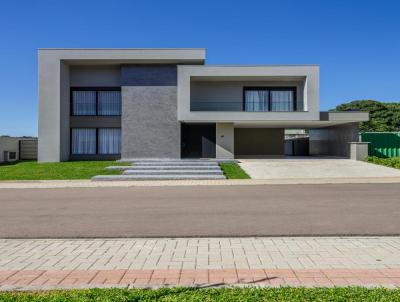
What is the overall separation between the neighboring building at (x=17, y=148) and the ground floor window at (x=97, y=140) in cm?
579

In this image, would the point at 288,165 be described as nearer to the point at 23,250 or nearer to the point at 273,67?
the point at 273,67

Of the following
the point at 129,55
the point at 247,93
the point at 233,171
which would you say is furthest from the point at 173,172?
the point at 247,93

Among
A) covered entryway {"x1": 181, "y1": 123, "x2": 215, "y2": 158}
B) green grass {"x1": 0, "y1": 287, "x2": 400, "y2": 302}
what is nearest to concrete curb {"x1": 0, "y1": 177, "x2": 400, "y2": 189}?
covered entryway {"x1": 181, "y1": 123, "x2": 215, "y2": 158}

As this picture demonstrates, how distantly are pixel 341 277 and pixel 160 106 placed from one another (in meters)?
21.8

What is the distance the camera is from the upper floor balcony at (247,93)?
24.0 meters

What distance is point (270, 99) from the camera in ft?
88.4

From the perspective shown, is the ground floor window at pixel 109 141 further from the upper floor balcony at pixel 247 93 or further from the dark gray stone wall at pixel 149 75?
the upper floor balcony at pixel 247 93

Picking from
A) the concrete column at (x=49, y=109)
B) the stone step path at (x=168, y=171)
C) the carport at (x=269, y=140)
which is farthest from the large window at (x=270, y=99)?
the concrete column at (x=49, y=109)

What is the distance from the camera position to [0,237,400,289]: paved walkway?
4379 mm

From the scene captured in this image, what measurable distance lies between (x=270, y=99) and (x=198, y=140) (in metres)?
6.51

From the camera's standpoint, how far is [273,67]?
2458 centimetres

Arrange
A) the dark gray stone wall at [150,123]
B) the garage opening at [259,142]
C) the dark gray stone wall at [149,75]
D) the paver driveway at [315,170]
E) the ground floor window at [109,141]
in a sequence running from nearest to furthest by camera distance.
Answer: the paver driveway at [315,170] → the dark gray stone wall at [150,123] → the dark gray stone wall at [149,75] → the ground floor window at [109,141] → the garage opening at [259,142]

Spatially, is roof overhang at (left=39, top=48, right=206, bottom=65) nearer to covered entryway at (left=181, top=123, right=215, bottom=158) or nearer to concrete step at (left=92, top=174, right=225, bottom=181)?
covered entryway at (left=181, top=123, right=215, bottom=158)

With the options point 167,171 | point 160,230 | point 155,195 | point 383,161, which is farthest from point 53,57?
point 383,161
